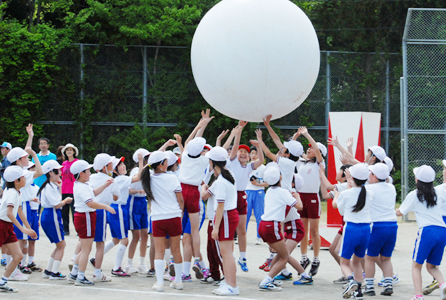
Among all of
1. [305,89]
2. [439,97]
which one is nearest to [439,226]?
[305,89]

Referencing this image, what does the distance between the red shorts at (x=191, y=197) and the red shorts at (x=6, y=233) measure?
1865 millimetres

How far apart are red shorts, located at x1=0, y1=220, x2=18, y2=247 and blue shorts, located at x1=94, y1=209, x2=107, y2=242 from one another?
0.85 m

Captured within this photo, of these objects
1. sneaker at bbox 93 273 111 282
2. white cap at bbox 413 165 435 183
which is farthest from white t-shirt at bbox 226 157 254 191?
white cap at bbox 413 165 435 183

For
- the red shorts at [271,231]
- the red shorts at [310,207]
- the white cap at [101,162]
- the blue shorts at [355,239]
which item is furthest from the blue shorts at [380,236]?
the white cap at [101,162]

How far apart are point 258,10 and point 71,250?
15.7 ft

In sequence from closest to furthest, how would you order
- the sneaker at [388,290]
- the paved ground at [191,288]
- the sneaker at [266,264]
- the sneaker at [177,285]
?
the paved ground at [191,288], the sneaker at [388,290], the sneaker at [177,285], the sneaker at [266,264]

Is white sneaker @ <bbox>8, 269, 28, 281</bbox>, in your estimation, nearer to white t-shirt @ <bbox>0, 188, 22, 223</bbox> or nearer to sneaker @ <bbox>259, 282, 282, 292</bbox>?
white t-shirt @ <bbox>0, 188, 22, 223</bbox>

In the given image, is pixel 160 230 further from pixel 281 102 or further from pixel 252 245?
pixel 252 245

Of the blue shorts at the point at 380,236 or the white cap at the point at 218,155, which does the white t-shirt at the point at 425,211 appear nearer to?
the blue shorts at the point at 380,236

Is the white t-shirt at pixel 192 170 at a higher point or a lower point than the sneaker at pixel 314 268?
higher

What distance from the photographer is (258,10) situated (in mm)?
4953

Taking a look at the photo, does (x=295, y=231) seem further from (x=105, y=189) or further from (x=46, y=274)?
(x=46, y=274)

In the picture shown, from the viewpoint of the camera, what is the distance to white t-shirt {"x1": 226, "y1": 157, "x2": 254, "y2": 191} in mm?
6859

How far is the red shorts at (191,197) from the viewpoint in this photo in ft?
20.1
